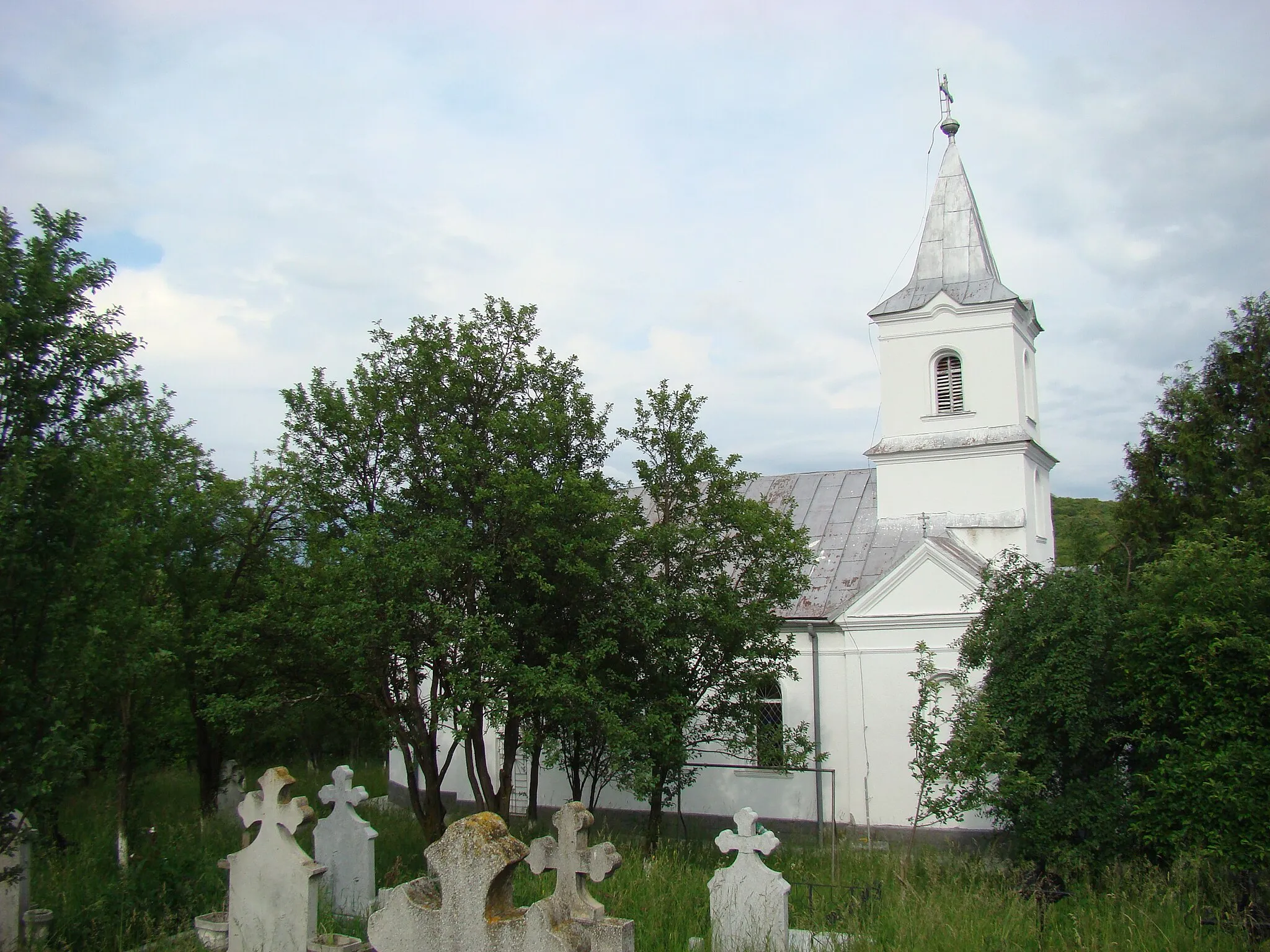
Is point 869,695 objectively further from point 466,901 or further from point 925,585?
point 466,901

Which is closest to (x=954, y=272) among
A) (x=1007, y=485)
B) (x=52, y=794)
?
(x=1007, y=485)

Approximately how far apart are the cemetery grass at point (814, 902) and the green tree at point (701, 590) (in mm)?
2206

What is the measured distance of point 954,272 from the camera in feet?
72.3

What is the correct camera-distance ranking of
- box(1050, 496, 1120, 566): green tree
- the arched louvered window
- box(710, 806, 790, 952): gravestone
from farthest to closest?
box(1050, 496, 1120, 566): green tree, the arched louvered window, box(710, 806, 790, 952): gravestone

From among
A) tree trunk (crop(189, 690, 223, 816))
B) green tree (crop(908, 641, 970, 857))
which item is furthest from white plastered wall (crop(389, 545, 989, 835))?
tree trunk (crop(189, 690, 223, 816))

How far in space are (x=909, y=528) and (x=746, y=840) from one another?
42.4 ft

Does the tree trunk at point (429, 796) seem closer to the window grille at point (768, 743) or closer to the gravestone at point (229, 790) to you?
the gravestone at point (229, 790)

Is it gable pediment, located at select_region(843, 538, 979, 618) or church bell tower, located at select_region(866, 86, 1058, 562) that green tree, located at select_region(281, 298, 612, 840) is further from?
church bell tower, located at select_region(866, 86, 1058, 562)

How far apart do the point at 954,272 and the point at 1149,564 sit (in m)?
10.8

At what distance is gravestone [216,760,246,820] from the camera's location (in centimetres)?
1903

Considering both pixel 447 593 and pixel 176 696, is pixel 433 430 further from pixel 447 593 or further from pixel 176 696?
pixel 176 696

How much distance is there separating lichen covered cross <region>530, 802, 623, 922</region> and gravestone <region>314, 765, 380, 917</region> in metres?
4.74

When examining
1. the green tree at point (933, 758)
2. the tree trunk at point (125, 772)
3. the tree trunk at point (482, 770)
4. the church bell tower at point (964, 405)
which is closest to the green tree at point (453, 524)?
the tree trunk at point (482, 770)

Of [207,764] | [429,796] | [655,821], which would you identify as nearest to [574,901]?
[429,796]
